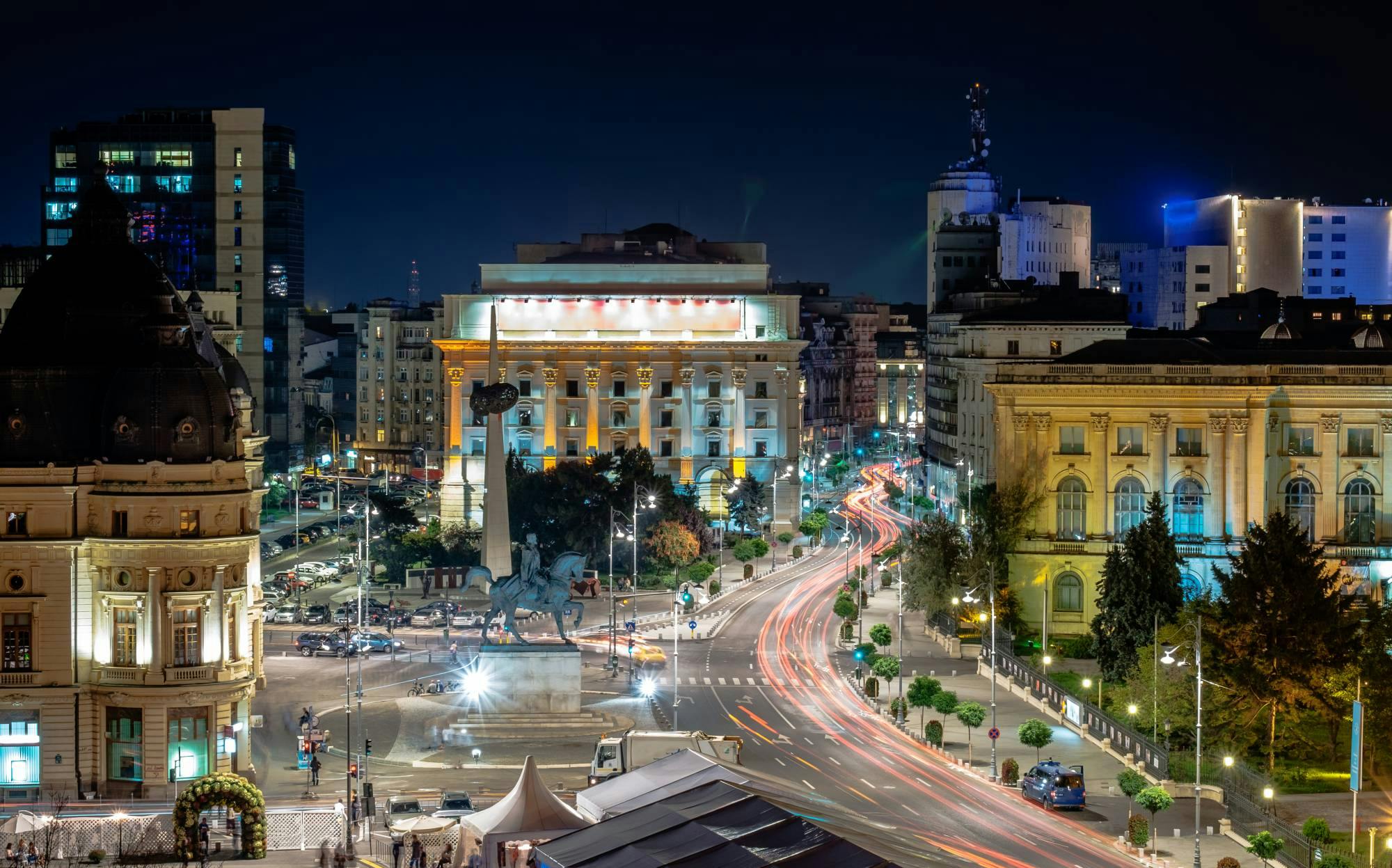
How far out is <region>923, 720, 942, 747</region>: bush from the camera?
9250 centimetres

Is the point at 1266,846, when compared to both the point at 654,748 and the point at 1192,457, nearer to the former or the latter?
the point at 654,748

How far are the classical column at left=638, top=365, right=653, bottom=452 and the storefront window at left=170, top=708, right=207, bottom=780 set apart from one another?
9854cm

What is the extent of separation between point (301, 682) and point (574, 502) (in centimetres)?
4276

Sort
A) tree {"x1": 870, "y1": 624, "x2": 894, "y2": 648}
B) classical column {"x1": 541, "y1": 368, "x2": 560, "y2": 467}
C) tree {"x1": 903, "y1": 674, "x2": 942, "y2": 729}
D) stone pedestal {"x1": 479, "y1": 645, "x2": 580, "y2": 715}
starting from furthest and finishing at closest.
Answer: classical column {"x1": 541, "y1": 368, "x2": 560, "y2": 467}, tree {"x1": 870, "y1": 624, "x2": 894, "y2": 648}, stone pedestal {"x1": 479, "y1": 645, "x2": 580, "y2": 715}, tree {"x1": 903, "y1": 674, "x2": 942, "y2": 729}

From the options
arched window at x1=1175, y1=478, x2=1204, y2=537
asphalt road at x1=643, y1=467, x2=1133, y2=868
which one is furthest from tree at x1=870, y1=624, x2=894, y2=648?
arched window at x1=1175, y1=478, x2=1204, y2=537

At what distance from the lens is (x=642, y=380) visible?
7136 inches

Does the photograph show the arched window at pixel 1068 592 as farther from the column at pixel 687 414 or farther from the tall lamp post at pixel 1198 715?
the column at pixel 687 414

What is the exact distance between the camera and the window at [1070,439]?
400 ft

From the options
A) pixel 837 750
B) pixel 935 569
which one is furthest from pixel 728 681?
pixel 837 750

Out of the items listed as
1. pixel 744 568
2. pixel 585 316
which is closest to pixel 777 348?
pixel 585 316

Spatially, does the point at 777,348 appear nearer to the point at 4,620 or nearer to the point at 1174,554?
the point at 1174,554

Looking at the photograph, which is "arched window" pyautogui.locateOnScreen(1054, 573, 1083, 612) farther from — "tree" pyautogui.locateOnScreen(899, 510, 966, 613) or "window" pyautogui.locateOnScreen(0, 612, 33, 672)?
"window" pyautogui.locateOnScreen(0, 612, 33, 672)

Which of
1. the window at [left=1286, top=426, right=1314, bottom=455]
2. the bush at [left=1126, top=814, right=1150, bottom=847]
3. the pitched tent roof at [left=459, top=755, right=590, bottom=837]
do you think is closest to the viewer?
the pitched tent roof at [left=459, top=755, right=590, bottom=837]

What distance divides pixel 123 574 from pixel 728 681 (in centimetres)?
3350
